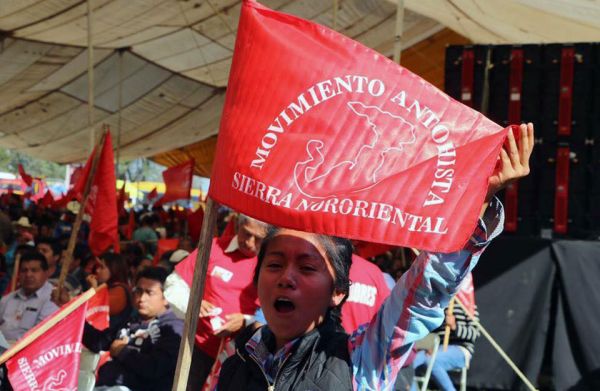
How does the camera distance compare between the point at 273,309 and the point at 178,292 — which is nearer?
the point at 273,309

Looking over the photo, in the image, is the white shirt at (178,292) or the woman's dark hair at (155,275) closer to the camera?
the white shirt at (178,292)

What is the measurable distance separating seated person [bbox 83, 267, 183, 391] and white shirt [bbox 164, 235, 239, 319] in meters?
0.29

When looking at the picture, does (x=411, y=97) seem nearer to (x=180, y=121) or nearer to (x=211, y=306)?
(x=211, y=306)

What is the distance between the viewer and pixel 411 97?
220 cm

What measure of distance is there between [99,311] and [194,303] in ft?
11.2

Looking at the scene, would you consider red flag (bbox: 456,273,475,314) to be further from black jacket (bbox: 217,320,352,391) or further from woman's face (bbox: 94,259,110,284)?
black jacket (bbox: 217,320,352,391)

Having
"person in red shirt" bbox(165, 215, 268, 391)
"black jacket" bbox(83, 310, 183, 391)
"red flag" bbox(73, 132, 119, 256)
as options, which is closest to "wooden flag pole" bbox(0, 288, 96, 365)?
"person in red shirt" bbox(165, 215, 268, 391)

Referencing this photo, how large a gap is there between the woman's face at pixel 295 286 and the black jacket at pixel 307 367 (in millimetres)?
43

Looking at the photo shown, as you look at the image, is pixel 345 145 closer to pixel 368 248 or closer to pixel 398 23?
pixel 398 23

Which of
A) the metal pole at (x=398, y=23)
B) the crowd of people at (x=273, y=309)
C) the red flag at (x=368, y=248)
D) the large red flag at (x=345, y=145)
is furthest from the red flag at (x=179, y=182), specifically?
the large red flag at (x=345, y=145)

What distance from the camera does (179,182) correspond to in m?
16.2

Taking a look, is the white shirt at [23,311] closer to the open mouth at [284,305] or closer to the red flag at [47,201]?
the open mouth at [284,305]

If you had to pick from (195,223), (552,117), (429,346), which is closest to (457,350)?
(429,346)

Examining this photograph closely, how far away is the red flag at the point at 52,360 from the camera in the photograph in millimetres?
4477
